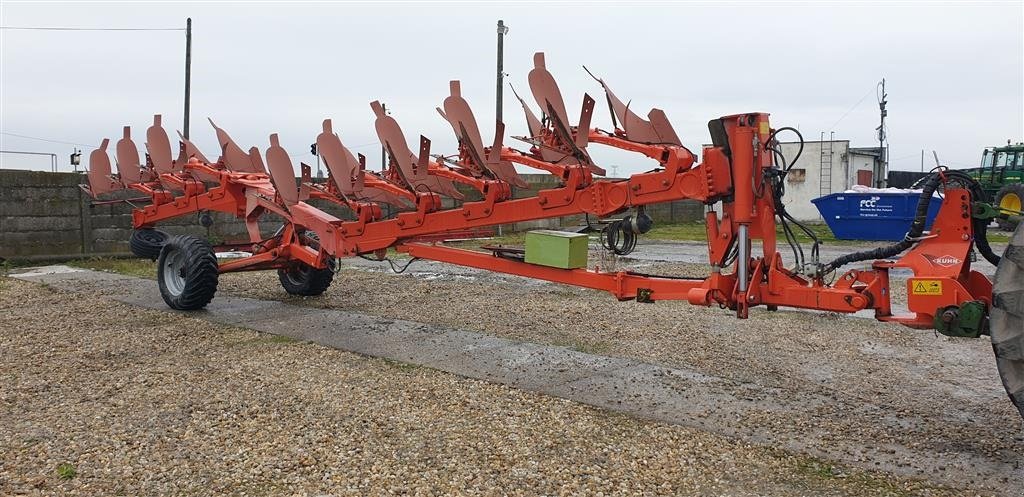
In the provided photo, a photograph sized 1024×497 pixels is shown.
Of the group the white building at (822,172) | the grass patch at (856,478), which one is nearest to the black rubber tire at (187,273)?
the grass patch at (856,478)

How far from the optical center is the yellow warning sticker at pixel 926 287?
4.26 meters

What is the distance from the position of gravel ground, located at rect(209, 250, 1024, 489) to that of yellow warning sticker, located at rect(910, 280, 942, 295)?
34.7 inches

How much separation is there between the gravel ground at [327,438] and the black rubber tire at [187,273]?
181 cm

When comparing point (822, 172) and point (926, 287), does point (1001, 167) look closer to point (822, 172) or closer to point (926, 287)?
point (822, 172)

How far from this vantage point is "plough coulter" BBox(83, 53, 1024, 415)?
434cm

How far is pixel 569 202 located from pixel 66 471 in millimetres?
3609

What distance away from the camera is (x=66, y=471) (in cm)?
395

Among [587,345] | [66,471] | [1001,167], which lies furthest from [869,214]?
[66,471]

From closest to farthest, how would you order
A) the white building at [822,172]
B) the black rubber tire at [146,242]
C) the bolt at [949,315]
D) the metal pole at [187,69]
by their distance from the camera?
1. the bolt at [949,315]
2. the black rubber tire at [146,242]
3. the metal pole at [187,69]
4. the white building at [822,172]

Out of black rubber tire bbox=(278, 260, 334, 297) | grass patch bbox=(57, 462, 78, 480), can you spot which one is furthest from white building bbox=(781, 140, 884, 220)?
grass patch bbox=(57, 462, 78, 480)

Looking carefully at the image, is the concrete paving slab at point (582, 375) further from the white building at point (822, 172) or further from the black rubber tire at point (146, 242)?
the white building at point (822, 172)

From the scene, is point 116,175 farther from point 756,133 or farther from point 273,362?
point 756,133

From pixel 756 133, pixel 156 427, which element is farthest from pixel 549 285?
pixel 156 427

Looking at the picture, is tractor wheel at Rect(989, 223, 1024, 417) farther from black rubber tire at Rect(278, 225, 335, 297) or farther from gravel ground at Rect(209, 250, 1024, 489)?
black rubber tire at Rect(278, 225, 335, 297)
